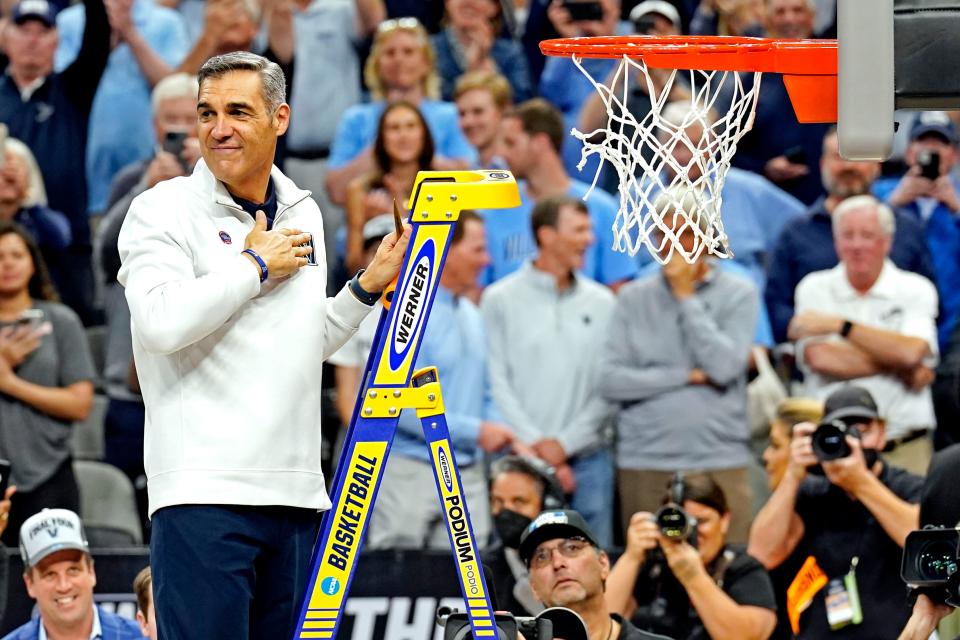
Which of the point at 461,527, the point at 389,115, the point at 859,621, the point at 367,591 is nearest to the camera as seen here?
the point at 461,527

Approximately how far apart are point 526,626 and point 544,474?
297 centimetres

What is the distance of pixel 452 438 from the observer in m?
9.77

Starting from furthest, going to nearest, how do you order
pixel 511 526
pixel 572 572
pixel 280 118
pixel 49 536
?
pixel 511 526 → pixel 49 536 → pixel 572 572 → pixel 280 118

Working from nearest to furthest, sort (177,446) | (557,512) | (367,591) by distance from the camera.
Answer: (177,446) → (557,512) → (367,591)

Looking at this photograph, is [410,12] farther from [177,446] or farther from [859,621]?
[177,446]

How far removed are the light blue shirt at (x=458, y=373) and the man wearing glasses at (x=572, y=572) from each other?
248 cm

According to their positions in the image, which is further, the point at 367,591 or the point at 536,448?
the point at 536,448

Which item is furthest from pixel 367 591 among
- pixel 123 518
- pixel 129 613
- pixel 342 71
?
pixel 342 71

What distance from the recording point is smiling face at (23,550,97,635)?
7.50 metres

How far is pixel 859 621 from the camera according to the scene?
302 inches

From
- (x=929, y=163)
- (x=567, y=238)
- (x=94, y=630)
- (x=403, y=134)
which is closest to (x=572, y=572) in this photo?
(x=94, y=630)

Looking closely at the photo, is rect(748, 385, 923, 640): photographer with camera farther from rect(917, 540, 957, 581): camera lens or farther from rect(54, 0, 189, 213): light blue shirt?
rect(54, 0, 189, 213): light blue shirt

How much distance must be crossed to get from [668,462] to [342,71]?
12.9 ft

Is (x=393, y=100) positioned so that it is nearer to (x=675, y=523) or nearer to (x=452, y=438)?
(x=452, y=438)
